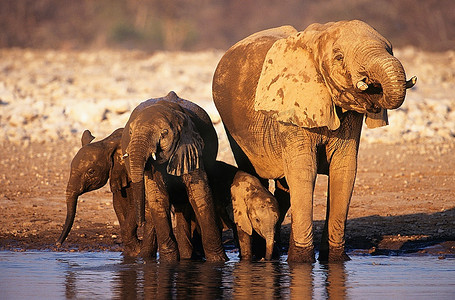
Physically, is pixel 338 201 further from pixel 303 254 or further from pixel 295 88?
pixel 295 88

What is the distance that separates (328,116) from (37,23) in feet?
77.5

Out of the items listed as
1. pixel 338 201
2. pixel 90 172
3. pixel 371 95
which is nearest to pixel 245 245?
pixel 338 201

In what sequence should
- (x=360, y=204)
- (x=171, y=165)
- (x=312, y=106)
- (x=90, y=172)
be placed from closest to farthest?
(x=312, y=106), (x=171, y=165), (x=90, y=172), (x=360, y=204)

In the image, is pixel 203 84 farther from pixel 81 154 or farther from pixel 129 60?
pixel 81 154

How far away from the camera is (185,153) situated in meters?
8.11

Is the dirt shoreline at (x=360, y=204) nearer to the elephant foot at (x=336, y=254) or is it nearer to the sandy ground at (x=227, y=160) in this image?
the sandy ground at (x=227, y=160)

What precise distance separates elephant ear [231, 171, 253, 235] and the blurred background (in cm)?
1739

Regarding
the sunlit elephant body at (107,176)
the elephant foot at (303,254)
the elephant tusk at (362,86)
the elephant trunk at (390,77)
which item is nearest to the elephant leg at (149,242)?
the sunlit elephant body at (107,176)

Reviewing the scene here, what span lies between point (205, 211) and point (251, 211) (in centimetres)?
36

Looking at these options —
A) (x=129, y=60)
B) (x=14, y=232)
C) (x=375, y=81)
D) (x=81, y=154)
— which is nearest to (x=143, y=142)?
(x=81, y=154)

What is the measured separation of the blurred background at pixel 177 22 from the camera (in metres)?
28.2

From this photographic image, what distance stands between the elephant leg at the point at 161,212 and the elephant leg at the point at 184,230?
17 cm

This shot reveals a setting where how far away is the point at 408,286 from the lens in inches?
285

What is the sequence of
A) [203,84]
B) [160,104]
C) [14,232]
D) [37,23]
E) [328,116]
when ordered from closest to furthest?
[328,116]
[160,104]
[14,232]
[203,84]
[37,23]
